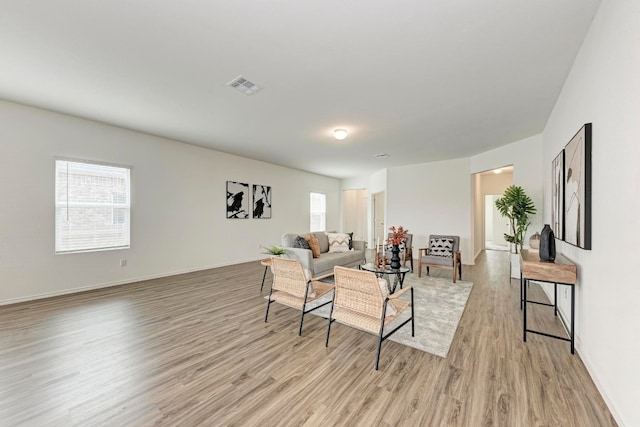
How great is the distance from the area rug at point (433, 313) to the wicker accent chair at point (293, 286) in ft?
1.68

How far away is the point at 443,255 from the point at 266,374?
182 inches

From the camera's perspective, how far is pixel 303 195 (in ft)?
29.5

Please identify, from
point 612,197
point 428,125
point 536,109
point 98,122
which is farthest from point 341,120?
point 98,122

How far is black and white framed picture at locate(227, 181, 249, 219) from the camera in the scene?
6716 millimetres

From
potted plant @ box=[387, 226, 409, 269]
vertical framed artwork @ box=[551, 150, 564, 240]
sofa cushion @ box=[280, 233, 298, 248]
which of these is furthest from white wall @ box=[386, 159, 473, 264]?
sofa cushion @ box=[280, 233, 298, 248]

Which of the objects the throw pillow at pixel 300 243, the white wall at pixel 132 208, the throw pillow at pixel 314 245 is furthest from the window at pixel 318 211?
the throw pillow at pixel 300 243

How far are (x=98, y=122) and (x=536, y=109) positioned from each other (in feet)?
22.5

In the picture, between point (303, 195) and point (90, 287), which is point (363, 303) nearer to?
Result: point (90, 287)

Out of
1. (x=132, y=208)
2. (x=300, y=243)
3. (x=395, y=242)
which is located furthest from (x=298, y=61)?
(x=132, y=208)

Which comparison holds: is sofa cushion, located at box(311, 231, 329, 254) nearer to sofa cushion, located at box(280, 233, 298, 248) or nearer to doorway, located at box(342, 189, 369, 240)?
sofa cushion, located at box(280, 233, 298, 248)

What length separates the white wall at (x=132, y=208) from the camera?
12.5 feet

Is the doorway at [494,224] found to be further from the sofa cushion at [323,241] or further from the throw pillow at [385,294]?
the throw pillow at [385,294]

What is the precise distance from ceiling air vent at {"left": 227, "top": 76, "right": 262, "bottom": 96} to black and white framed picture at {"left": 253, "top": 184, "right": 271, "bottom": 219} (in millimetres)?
4261

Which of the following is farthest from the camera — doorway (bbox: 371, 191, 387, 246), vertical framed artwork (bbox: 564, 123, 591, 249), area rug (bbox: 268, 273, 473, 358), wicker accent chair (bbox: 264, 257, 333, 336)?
doorway (bbox: 371, 191, 387, 246)
